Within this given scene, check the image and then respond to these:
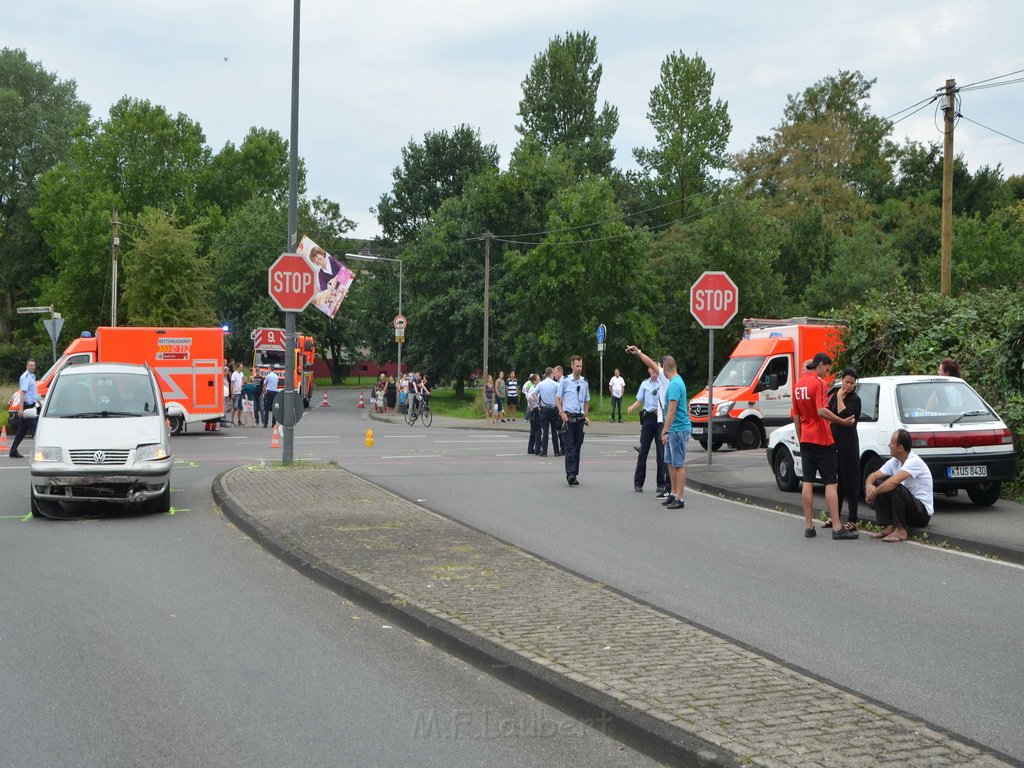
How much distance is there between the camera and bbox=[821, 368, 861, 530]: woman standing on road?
1197cm

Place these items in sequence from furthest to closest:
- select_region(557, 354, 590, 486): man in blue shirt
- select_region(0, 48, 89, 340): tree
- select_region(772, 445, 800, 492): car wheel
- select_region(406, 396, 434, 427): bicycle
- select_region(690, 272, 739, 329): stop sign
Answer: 1. select_region(0, 48, 89, 340): tree
2. select_region(406, 396, 434, 427): bicycle
3. select_region(690, 272, 739, 329): stop sign
4. select_region(557, 354, 590, 486): man in blue shirt
5. select_region(772, 445, 800, 492): car wheel

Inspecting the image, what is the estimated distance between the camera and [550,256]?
50.7m

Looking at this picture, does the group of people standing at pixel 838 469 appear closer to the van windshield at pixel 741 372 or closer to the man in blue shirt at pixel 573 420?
the man in blue shirt at pixel 573 420

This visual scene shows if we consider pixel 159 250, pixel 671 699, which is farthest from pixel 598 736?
pixel 159 250

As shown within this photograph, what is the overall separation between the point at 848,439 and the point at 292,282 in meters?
9.01

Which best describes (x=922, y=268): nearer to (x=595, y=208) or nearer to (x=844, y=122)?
(x=595, y=208)

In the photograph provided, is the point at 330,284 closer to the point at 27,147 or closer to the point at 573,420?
the point at 573,420

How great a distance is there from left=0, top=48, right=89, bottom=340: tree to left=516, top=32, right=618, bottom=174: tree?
28.0 m

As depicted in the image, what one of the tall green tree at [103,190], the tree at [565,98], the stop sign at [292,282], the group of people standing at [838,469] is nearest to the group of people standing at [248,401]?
the stop sign at [292,282]

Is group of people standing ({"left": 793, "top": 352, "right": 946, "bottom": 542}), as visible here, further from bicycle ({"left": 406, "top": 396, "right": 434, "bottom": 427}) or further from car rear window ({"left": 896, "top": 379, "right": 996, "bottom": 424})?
bicycle ({"left": 406, "top": 396, "right": 434, "bottom": 427})

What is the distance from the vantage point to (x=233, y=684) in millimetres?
6035

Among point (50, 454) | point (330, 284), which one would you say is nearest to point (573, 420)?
point (50, 454)

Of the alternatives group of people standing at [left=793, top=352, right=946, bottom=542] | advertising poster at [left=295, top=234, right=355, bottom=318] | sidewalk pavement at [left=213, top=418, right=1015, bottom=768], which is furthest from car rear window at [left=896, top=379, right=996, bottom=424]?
advertising poster at [left=295, top=234, right=355, bottom=318]

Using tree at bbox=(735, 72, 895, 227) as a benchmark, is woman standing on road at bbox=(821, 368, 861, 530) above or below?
below
